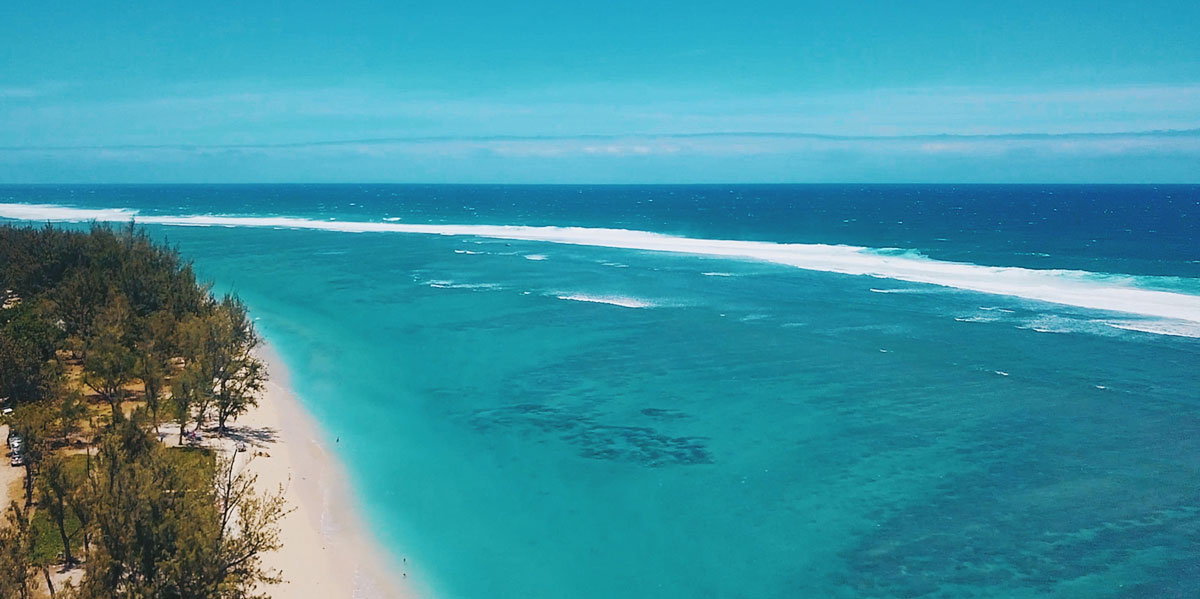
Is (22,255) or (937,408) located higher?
(22,255)

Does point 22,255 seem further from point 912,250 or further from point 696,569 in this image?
point 912,250

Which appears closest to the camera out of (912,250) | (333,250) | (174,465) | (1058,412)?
(174,465)

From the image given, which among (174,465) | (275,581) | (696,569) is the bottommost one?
(696,569)

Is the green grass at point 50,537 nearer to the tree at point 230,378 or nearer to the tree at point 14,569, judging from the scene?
the tree at point 14,569

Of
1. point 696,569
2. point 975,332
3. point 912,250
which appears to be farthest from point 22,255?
point 912,250

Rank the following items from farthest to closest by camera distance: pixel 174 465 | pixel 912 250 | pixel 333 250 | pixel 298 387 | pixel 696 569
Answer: pixel 333 250
pixel 912 250
pixel 298 387
pixel 696 569
pixel 174 465

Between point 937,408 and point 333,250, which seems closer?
point 937,408

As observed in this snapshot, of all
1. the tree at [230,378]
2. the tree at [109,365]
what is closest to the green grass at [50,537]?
the tree at [109,365]

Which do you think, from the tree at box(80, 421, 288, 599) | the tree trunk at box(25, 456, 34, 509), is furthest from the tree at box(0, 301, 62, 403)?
the tree at box(80, 421, 288, 599)
